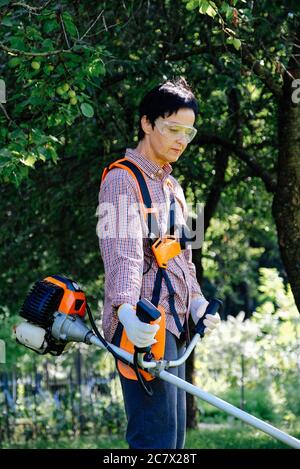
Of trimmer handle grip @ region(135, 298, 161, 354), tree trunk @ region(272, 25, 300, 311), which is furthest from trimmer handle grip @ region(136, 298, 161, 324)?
tree trunk @ region(272, 25, 300, 311)

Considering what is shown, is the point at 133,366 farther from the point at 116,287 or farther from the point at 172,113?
the point at 172,113

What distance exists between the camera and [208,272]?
1095 cm

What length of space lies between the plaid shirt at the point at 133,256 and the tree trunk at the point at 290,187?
200 centimetres

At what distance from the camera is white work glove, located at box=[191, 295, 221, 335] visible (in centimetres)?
349

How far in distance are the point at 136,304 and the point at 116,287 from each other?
0.42 ft

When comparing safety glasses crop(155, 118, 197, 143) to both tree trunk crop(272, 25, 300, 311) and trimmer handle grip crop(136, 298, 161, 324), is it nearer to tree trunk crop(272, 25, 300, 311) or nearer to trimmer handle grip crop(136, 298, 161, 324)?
trimmer handle grip crop(136, 298, 161, 324)

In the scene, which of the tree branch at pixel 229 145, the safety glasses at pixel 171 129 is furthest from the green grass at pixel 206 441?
the safety glasses at pixel 171 129

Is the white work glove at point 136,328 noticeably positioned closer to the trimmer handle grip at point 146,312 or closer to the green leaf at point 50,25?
the trimmer handle grip at point 146,312

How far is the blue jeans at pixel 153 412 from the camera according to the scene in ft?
10.8

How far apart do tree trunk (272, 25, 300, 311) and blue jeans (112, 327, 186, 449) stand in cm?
231

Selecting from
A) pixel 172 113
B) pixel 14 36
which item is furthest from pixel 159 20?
pixel 172 113

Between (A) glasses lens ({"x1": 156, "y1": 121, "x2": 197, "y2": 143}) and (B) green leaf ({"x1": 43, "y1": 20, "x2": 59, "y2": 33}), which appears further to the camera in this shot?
(B) green leaf ({"x1": 43, "y1": 20, "x2": 59, "y2": 33})

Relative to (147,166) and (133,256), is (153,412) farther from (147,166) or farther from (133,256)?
(147,166)

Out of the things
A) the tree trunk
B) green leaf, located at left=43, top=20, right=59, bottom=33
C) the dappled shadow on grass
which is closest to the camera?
green leaf, located at left=43, top=20, right=59, bottom=33
